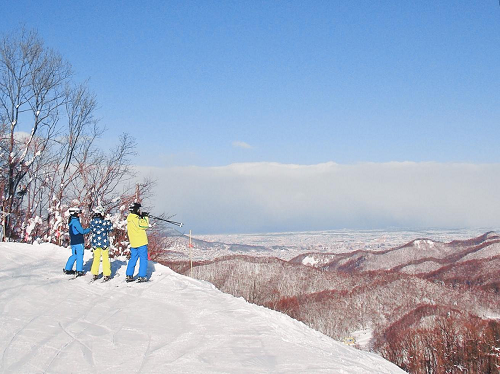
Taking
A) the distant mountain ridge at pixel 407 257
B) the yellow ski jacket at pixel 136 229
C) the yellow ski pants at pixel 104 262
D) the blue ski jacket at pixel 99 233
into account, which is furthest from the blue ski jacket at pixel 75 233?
the distant mountain ridge at pixel 407 257

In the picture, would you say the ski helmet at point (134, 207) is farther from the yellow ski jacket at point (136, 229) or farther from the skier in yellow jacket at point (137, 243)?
the yellow ski jacket at point (136, 229)

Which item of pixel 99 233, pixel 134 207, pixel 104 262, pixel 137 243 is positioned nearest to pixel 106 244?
pixel 99 233

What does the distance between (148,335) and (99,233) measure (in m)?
5.35

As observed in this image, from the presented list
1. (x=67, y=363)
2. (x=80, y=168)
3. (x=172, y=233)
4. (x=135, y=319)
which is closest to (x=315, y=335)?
(x=135, y=319)

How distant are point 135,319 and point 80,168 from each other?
21.8 m

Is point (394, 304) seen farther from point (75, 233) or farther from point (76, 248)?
point (75, 233)

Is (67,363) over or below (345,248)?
over

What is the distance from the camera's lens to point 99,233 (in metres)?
11.1

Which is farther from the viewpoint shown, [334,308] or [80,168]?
[334,308]

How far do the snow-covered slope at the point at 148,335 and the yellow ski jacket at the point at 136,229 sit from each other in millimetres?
1222

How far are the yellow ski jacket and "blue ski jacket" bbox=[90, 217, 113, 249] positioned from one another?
0.72m

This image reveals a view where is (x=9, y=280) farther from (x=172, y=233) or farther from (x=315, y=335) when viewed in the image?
(x=172, y=233)

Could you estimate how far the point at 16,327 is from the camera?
626 cm

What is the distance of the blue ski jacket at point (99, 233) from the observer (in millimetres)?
11070
